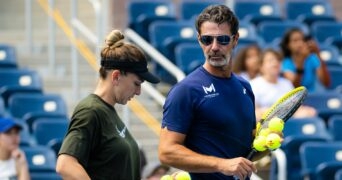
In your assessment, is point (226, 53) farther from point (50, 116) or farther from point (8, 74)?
point (8, 74)

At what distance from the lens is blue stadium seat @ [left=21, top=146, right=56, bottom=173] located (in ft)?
30.1

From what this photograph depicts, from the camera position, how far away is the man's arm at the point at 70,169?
16.9 ft

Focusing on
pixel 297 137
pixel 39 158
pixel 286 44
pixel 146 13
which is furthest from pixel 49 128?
pixel 146 13

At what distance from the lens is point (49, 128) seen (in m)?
9.85

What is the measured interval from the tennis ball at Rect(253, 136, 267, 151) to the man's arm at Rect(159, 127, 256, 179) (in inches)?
4.7

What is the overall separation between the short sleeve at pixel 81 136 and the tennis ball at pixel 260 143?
28.6 inches

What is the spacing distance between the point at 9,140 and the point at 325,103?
11.9 feet

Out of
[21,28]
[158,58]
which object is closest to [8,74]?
[158,58]

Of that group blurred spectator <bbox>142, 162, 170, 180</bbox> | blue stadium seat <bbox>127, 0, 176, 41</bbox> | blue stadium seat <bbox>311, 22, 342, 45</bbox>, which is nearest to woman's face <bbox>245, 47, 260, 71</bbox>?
blurred spectator <bbox>142, 162, 170, 180</bbox>

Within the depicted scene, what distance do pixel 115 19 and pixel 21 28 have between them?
144 centimetres

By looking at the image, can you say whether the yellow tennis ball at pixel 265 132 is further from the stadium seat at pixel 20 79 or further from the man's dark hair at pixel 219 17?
the stadium seat at pixel 20 79

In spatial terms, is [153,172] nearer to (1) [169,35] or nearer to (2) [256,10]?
(1) [169,35]

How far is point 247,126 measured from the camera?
18.2ft

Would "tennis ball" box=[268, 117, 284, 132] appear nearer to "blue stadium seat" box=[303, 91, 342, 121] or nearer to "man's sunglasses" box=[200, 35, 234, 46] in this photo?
"man's sunglasses" box=[200, 35, 234, 46]
